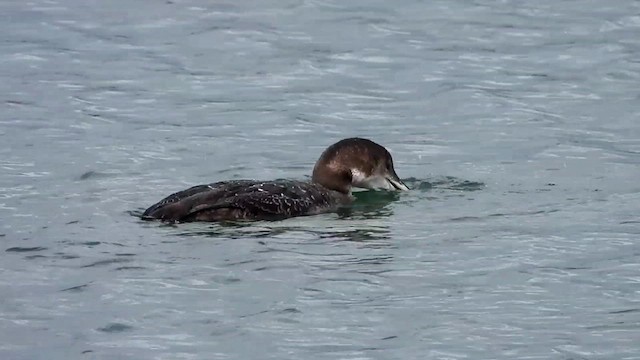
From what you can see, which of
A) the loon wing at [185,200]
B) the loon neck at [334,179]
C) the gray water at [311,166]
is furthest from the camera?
the loon neck at [334,179]

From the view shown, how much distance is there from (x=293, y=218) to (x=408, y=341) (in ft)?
8.72

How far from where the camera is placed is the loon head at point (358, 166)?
40.4 ft

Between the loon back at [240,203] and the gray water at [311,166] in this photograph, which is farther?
the loon back at [240,203]

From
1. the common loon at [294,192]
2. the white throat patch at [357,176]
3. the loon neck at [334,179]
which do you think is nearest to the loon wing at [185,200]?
the common loon at [294,192]

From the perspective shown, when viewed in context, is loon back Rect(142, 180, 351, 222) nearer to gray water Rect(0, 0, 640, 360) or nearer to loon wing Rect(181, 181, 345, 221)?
loon wing Rect(181, 181, 345, 221)

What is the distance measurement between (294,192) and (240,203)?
566 millimetres

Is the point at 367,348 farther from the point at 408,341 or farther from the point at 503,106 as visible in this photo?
the point at 503,106

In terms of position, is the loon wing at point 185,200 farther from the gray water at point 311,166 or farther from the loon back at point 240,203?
the gray water at point 311,166

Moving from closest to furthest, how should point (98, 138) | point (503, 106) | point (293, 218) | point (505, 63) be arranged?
point (293, 218)
point (98, 138)
point (503, 106)
point (505, 63)

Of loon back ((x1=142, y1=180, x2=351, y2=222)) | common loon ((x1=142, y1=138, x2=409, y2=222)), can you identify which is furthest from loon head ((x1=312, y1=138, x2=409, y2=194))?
loon back ((x1=142, y1=180, x2=351, y2=222))

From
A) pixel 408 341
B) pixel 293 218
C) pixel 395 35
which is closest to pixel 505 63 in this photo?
pixel 395 35

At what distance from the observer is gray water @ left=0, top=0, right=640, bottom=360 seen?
9117 millimetres

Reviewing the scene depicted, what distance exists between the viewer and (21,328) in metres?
8.99

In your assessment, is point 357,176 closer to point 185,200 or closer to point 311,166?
point 311,166
